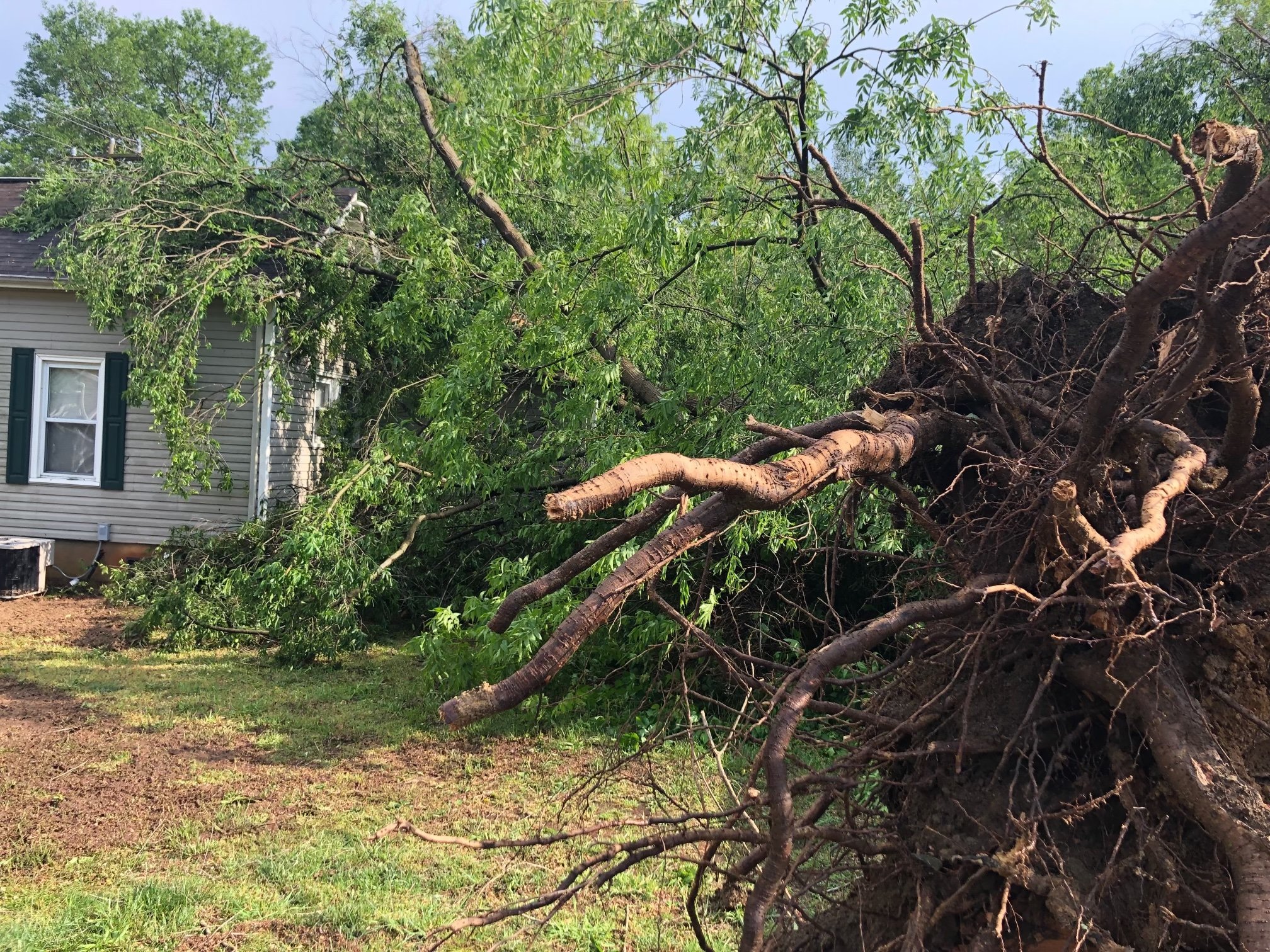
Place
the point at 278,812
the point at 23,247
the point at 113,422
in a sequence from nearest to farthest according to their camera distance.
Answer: the point at 278,812, the point at 113,422, the point at 23,247

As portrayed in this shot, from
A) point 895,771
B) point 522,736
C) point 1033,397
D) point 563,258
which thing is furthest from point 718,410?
point 895,771

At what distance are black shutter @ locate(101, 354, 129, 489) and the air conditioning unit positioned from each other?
1.03 metres

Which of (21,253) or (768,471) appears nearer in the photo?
(768,471)

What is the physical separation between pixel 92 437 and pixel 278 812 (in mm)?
8603

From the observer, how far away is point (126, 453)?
11688 mm


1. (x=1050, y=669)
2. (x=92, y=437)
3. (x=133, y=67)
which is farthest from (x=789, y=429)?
(x=133, y=67)

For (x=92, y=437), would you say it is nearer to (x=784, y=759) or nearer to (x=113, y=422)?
(x=113, y=422)

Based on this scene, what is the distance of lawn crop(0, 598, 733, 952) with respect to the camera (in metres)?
3.95

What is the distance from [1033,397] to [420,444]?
5680 mm

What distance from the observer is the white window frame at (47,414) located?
11742mm

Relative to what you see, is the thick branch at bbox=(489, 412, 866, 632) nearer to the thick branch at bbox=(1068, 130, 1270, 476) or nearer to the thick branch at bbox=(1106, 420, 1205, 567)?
the thick branch at bbox=(1068, 130, 1270, 476)

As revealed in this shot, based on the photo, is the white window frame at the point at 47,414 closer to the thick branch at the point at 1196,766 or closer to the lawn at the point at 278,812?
the lawn at the point at 278,812

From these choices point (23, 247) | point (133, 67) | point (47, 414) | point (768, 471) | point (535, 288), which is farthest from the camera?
point (133, 67)

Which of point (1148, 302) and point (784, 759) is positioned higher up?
point (1148, 302)
